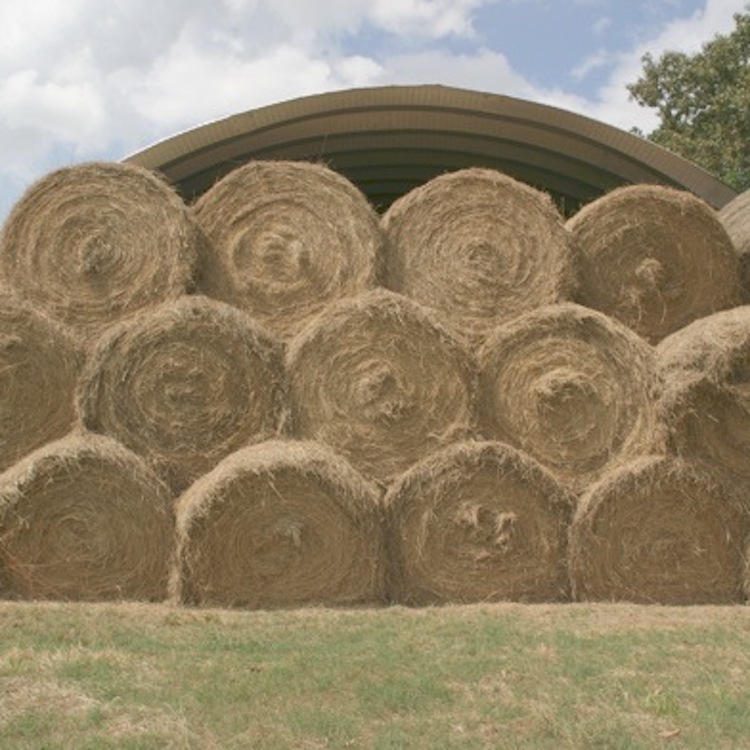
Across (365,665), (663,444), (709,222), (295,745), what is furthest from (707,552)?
(295,745)

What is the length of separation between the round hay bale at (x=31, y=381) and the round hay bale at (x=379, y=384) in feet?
5.03

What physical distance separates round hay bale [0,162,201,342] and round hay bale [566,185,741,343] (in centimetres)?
303

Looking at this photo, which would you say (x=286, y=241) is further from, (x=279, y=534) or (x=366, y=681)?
(x=366, y=681)

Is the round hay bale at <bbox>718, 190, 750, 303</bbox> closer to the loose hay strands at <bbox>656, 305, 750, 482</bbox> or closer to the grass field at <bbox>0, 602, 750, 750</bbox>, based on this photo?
the loose hay strands at <bbox>656, 305, 750, 482</bbox>

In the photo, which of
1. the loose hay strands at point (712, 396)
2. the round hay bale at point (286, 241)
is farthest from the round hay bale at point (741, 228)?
the round hay bale at point (286, 241)

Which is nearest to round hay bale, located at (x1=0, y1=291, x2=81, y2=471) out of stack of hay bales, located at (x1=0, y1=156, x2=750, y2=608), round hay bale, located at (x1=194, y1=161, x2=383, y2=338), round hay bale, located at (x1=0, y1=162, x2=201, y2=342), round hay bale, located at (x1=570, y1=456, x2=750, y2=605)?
stack of hay bales, located at (x1=0, y1=156, x2=750, y2=608)

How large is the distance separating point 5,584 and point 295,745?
3.77 m

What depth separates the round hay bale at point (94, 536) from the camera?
8797mm

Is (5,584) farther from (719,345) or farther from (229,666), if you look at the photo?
(719,345)

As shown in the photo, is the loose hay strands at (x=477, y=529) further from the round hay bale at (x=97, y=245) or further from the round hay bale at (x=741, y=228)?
the round hay bale at (x=741, y=228)

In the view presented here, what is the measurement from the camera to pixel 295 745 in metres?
5.68

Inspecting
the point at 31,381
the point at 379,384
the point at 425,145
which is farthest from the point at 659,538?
the point at 425,145

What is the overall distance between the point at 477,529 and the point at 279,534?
135cm

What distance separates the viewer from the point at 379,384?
9289mm
